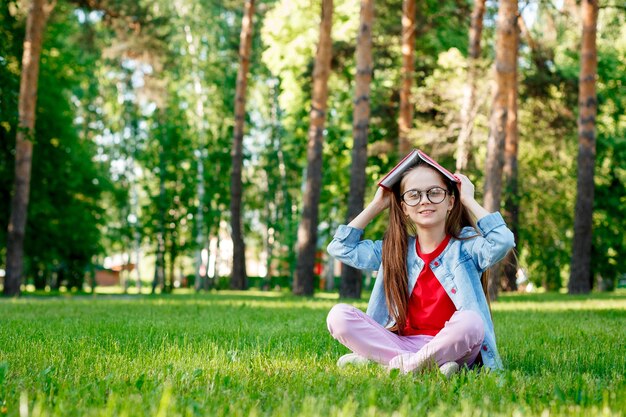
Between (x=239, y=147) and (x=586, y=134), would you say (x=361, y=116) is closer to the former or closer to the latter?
(x=586, y=134)

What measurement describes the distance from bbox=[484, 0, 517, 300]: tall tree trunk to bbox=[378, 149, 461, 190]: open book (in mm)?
12451

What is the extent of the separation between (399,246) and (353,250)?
39cm

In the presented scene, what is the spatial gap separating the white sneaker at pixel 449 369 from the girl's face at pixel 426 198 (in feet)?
3.50

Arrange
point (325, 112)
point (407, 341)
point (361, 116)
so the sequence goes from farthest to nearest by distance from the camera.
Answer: point (325, 112) < point (361, 116) < point (407, 341)

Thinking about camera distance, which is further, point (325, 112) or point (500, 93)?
point (325, 112)

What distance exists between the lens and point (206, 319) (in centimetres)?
1145

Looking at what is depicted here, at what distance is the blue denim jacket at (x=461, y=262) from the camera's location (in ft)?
19.2

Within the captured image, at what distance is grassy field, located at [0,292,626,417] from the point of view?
13.3ft

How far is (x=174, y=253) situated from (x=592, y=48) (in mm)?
17094

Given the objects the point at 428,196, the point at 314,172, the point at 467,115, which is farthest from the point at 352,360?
the point at 467,115

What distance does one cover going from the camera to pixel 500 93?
1814cm

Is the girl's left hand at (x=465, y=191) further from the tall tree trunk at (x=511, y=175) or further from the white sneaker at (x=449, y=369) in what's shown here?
the tall tree trunk at (x=511, y=175)

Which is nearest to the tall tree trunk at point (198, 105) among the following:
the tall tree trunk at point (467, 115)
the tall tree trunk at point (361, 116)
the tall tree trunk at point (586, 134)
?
the tall tree trunk at point (467, 115)

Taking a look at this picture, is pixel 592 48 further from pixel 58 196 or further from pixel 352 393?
pixel 352 393
